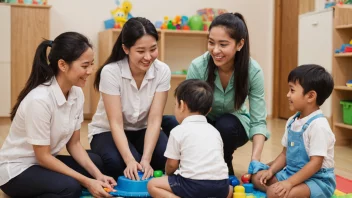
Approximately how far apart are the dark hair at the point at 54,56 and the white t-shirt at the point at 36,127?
1.5 inches

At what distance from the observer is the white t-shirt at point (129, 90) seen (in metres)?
2.08

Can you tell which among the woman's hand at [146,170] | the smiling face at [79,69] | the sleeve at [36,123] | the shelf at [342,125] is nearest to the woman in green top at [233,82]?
the woman's hand at [146,170]

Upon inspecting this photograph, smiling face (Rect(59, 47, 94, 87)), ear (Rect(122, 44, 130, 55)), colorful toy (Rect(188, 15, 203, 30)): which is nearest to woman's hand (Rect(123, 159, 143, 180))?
smiling face (Rect(59, 47, 94, 87))

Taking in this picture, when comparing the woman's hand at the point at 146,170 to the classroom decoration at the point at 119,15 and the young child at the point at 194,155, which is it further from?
the classroom decoration at the point at 119,15

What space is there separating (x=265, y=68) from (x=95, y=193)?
4100mm

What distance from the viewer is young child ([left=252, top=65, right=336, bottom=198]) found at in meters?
1.74

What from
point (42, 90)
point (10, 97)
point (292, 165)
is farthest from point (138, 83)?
point (10, 97)

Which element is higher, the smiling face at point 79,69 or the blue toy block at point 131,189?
the smiling face at point 79,69

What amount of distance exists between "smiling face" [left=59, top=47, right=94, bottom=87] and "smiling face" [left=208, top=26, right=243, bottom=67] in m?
0.54

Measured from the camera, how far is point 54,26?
16.1ft

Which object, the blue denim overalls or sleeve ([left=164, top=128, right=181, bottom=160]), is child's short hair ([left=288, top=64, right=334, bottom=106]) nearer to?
the blue denim overalls

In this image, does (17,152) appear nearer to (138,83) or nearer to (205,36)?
(138,83)

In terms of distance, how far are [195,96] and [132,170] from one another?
0.40m

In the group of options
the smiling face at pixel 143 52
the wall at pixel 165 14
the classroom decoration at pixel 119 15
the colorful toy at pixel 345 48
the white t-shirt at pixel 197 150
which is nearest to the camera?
the white t-shirt at pixel 197 150
